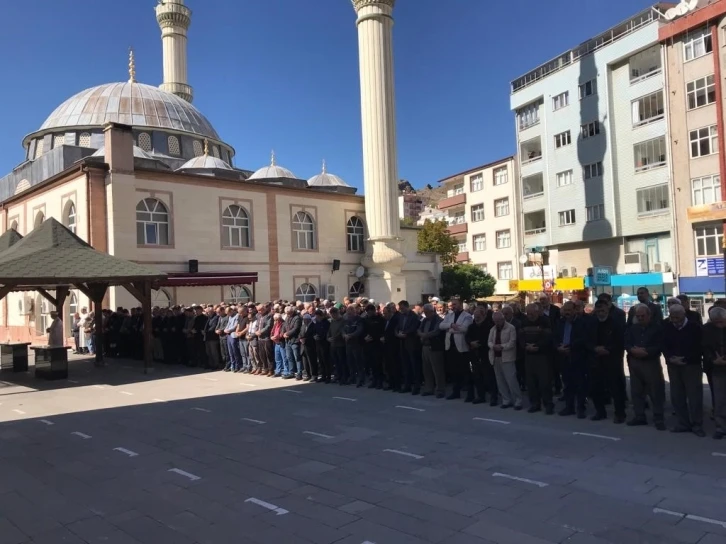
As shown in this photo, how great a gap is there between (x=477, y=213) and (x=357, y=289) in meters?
22.6

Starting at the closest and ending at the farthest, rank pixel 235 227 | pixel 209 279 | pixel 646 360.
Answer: pixel 646 360, pixel 209 279, pixel 235 227

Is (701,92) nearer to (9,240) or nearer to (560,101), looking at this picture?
(560,101)

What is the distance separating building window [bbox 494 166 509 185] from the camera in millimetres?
49522

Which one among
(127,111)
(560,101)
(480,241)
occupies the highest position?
(127,111)

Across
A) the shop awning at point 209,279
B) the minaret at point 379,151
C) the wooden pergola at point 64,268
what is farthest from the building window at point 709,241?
the wooden pergola at point 64,268

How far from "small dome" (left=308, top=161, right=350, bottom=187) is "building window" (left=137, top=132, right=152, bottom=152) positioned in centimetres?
1084

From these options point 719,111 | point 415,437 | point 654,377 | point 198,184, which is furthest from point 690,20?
point 415,437

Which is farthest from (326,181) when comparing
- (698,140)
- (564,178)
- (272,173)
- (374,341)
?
(374,341)

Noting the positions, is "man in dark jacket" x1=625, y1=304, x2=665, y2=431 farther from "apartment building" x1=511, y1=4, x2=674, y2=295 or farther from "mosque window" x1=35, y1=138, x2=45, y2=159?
"mosque window" x1=35, y1=138, x2=45, y2=159

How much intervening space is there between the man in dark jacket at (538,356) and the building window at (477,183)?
44.4 meters

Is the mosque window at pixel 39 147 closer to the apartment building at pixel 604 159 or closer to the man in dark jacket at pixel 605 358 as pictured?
the apartment building at pixel 604 159

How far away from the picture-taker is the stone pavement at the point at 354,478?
16.0 feet

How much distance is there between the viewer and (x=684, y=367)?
7.65m

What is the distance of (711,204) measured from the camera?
2880 cm
